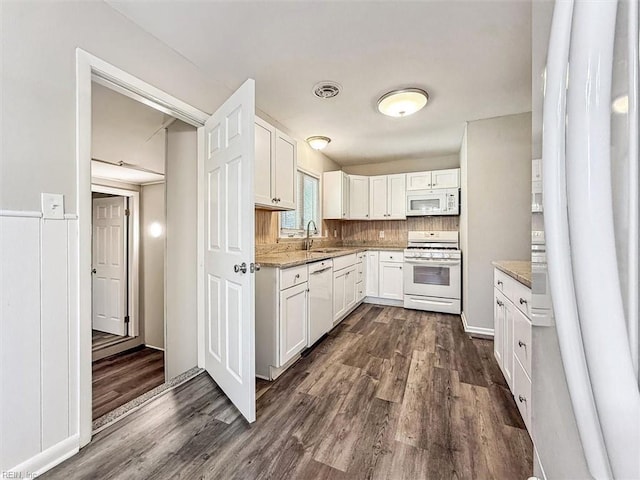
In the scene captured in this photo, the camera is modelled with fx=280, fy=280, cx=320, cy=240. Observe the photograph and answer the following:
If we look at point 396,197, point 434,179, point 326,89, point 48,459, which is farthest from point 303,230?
point 48,459

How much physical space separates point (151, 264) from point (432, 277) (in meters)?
3.97

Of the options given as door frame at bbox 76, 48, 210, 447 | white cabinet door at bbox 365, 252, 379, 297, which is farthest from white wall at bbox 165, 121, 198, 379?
white cabinet door at bbox 365, 252, 379, 297

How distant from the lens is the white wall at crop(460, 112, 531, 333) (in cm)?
297

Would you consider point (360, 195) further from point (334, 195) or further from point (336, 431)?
point (336, 431)

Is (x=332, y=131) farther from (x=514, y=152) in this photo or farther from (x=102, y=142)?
(x=102, y=142)

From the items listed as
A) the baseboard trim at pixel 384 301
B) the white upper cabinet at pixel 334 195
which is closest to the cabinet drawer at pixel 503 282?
the baseboard trim at pixel 384 301

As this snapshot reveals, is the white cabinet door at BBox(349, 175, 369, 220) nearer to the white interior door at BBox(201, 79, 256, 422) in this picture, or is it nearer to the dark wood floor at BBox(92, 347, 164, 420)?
the white interior door at BBox(201, 79, 256, 422)

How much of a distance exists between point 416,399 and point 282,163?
2.31m

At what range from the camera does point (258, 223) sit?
3.02 metres

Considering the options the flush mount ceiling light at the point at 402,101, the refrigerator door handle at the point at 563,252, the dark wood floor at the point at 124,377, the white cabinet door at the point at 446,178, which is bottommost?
the dark wood floor at the point at 124,377

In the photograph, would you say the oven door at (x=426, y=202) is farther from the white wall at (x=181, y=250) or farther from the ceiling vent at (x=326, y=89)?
the white wall at (x=181, y=250)

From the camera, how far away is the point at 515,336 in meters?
1.69

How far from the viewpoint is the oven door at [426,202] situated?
164 inches

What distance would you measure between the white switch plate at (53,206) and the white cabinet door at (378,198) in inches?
157
